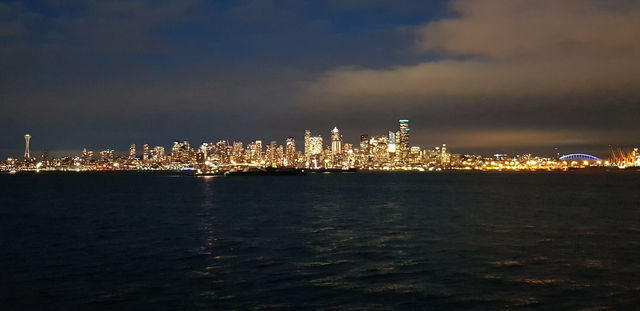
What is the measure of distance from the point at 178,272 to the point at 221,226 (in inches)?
746

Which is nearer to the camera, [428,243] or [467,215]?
[428,243]

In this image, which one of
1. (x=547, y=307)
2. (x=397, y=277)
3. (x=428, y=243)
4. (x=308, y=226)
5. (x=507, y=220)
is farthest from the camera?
(x=507, y=220)

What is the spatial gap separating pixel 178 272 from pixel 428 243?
50.6ft

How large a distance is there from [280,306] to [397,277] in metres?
6.58

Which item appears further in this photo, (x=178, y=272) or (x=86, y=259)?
(x=86, y=259)

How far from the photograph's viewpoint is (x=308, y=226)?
41969 millimetres

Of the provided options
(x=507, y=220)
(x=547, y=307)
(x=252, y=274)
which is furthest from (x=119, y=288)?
(x=507, y=220)

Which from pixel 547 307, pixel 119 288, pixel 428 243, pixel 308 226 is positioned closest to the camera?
pixel 547 307

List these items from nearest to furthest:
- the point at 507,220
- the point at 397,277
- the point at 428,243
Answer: the point at 397,277 < the point at 428,243 < the point at 507,220

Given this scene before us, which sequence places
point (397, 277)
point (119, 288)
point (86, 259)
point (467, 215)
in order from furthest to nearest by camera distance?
point (467, 215) → point (86, 259) → point (397, 277) → point (119, 288)

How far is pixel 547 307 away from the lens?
17875mm

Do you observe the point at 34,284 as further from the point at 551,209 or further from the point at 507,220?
the point at 551,209

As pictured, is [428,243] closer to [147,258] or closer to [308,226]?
[308,226]

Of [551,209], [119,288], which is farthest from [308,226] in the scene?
[551,209]
